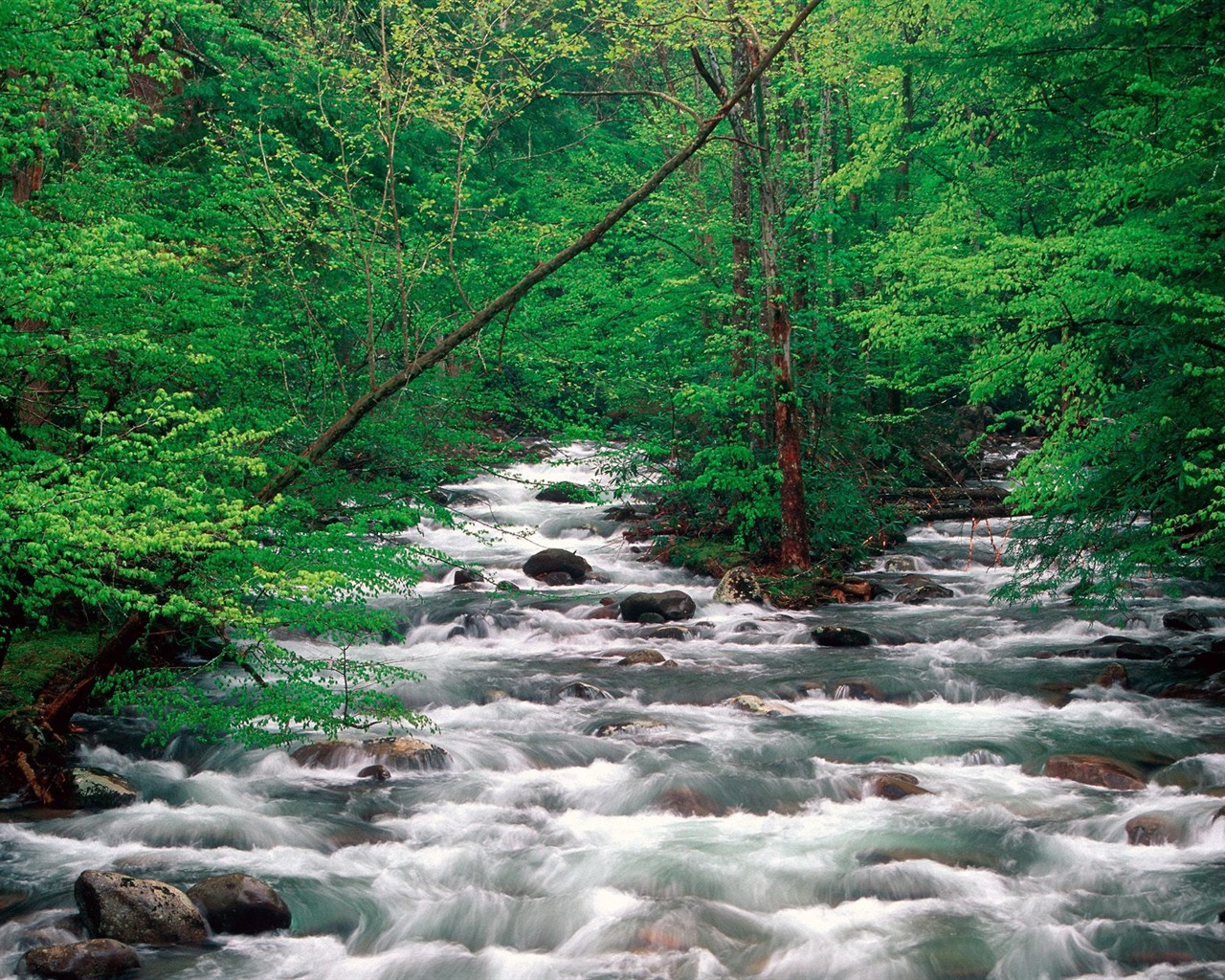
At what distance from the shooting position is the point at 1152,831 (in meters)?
8.49

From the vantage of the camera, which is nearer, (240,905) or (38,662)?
(240,905)

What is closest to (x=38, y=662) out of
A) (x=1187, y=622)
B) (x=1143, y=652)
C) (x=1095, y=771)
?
(x=1095, y=771)

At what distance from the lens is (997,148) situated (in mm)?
24531

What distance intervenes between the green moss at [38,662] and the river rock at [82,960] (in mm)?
3969

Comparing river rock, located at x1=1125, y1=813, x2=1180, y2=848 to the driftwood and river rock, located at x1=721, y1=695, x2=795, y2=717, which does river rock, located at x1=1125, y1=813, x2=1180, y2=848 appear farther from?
the driftwood

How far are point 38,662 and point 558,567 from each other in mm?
9180

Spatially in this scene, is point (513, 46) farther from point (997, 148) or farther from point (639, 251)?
point (997, 148)

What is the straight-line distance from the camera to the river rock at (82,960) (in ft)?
20.7

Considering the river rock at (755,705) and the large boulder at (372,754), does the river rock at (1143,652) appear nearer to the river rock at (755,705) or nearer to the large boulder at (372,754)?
the river rock at (755,705)

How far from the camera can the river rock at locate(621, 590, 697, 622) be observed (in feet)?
53.9

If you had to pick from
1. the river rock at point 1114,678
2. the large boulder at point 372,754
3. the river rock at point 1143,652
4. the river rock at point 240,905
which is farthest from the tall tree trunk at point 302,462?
the river rock at point 1143,652

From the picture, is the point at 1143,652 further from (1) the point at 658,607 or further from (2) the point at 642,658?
(1) the point at 658,607

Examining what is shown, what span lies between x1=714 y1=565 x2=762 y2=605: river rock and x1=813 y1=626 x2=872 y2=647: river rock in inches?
93.4

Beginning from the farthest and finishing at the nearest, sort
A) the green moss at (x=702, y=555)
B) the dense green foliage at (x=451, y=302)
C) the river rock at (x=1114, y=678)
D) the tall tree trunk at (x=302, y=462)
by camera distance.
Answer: the green moss at (x=702, y=555) < the river rock at (x=1114, y=678) < the tall tree trunk at (x=302, y=462) < the dense green foliage at (x=451, y=302)
